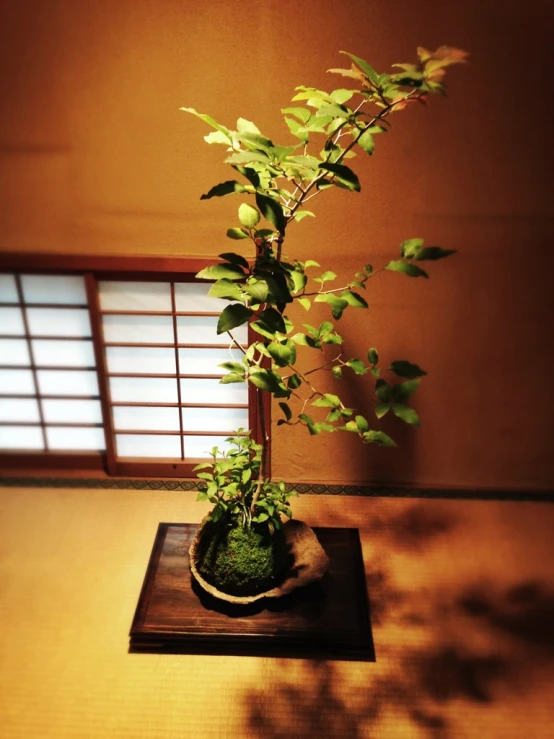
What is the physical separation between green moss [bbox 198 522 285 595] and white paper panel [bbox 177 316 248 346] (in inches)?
49.1

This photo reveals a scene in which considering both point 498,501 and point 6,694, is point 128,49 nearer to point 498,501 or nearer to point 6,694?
point 6,694

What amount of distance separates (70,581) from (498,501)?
8.92ft

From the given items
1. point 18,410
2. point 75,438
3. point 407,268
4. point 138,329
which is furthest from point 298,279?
point 18,410

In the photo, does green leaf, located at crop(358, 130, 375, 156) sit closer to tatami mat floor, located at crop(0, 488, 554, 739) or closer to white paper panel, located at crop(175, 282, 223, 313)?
white paper panel, located at crop(175, 282, 223, 313)

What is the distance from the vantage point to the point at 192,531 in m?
3.39

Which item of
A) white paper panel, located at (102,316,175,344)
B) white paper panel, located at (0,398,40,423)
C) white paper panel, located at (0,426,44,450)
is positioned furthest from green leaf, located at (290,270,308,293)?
white paper panel, located at (0,426,44,450)

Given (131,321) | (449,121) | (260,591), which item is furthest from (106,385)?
(449,121)

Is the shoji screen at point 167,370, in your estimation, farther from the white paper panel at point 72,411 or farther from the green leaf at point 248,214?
the green leaf at point 248,214

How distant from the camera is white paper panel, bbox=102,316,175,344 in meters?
3.71

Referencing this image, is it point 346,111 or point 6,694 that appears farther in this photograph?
point 6,694

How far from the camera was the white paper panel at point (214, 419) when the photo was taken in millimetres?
4004

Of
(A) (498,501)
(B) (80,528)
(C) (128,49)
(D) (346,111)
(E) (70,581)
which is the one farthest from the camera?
(A) (498,501)

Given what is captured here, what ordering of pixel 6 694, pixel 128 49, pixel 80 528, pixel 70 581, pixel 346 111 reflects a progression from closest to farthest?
pixel 346 111 → pixel 6 694 → pixel 128 49 → pixel 70 581 → pixel 80 528

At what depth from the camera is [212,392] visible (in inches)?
155
